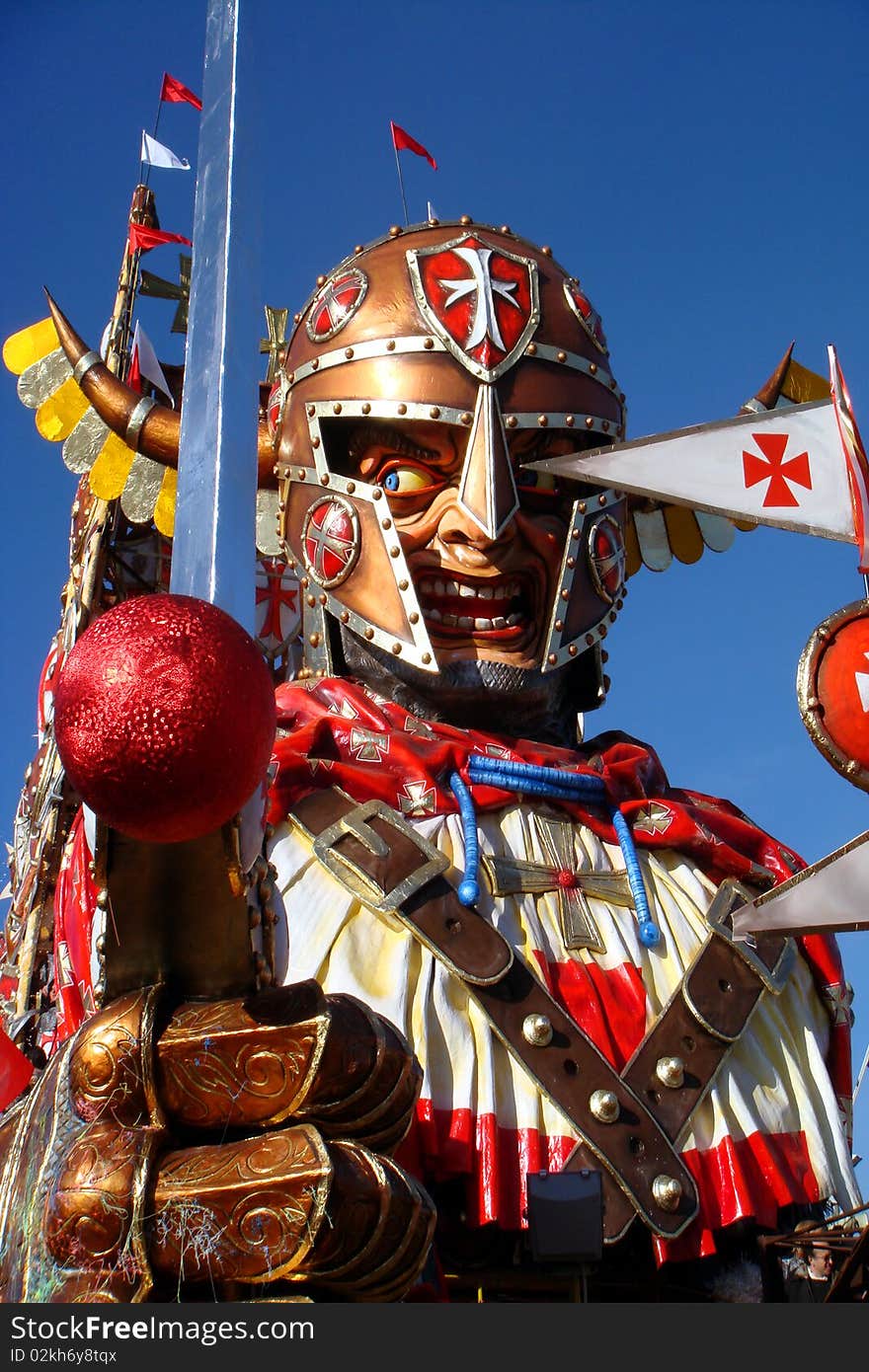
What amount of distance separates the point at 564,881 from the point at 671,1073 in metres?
0.62

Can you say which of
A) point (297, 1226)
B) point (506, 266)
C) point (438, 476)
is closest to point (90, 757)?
point (297, 1226)

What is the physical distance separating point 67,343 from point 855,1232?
3604mm

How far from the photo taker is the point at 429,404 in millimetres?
4672

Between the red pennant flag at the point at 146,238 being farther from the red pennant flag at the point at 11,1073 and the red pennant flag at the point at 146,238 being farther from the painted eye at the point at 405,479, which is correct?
the red pennant flag at the point at 11,1073

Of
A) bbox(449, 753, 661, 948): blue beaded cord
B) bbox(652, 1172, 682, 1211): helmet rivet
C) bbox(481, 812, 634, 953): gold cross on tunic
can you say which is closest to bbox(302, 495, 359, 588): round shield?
bbox(449, 753, 661, 948): blue beaded cord

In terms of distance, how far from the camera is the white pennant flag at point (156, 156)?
866 cm

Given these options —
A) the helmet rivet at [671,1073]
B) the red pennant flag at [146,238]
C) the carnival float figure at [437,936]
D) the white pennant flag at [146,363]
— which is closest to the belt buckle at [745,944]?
the carnival float figure at [437,936]

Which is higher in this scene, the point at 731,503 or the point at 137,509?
the point at 137,509

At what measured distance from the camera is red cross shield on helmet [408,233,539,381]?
4750mm

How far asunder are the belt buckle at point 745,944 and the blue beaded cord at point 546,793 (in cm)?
19

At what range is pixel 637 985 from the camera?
4160 mm

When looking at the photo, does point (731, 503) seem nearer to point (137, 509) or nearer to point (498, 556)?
point (498, 556)

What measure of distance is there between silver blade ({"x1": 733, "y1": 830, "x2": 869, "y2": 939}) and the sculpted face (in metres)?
1.35
